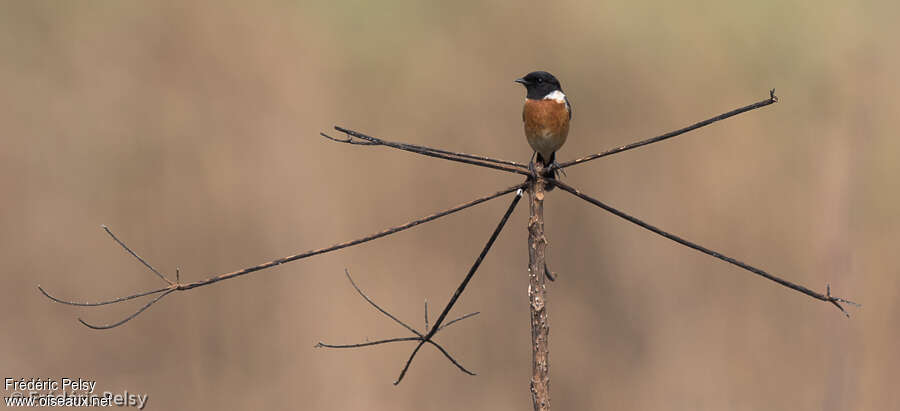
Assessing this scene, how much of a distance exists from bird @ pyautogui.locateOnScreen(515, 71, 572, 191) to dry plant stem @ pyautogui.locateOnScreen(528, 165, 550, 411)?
0.68 m

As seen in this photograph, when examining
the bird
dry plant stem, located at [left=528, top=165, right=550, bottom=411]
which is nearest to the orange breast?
the bird

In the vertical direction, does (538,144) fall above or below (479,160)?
above

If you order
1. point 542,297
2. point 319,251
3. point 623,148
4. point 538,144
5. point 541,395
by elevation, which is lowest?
point 541,395

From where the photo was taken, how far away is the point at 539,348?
66.0 inches

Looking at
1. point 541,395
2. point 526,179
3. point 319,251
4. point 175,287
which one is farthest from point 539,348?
point 175,287

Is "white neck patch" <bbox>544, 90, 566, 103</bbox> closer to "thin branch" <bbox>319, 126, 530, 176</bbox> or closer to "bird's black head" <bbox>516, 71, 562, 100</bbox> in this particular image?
"bird's black head" <bbox>516, 71, 562, 100</bbox>

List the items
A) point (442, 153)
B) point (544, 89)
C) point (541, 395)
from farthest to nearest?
point (544, 89)
point (541, 395)
point (442, 153)

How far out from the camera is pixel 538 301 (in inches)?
66.4

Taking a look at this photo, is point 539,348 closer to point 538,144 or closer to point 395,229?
point 395,229

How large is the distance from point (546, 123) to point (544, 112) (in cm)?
3

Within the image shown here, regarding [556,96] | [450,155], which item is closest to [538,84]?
[556,96]

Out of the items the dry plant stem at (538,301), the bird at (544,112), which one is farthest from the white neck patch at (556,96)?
the dry plant stem at (538,301)

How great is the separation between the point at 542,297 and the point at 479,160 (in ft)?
1.11

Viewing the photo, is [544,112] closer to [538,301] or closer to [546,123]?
[546,123]
